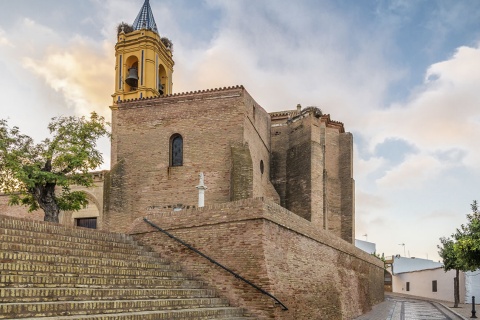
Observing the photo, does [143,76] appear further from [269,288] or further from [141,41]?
[269,288]

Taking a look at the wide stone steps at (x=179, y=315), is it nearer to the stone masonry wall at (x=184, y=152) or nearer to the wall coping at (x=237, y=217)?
the wall coping at (x=237, y=217)

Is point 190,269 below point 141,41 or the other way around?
below

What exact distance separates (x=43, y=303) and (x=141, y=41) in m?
28.5

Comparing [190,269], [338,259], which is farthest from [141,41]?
[190,269]

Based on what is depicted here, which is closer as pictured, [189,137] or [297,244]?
[297,244]

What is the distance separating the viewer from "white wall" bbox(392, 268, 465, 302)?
37.9 meters

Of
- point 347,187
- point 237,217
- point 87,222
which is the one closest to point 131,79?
point 87,222

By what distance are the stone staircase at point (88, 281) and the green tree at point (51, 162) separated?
6326 mm

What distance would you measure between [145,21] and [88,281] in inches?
1173

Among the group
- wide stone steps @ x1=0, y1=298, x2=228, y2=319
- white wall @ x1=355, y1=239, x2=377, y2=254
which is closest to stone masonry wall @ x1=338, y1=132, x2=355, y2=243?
wide stone steps @ x1=0, y1=298, x2=228, y2=319

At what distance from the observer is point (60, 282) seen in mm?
8000

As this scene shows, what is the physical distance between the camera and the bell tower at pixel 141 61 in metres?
32.1

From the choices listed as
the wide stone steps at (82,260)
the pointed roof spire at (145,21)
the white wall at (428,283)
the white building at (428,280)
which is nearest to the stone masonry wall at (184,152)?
the wide stone steps at (82,260)

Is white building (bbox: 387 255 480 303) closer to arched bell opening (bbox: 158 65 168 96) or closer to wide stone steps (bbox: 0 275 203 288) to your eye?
arched bell opening (bbox: 158 65 168 96)
